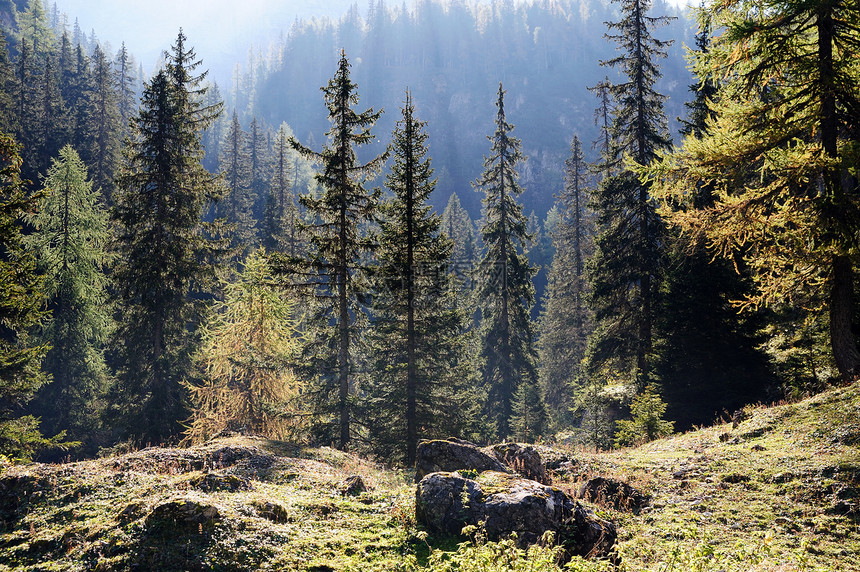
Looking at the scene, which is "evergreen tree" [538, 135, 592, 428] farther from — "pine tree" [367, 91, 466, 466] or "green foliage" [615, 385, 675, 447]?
"green foliage" [615, 385, 675, 447]

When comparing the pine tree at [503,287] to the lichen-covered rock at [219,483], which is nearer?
the lichen-covered rock at [219,483]

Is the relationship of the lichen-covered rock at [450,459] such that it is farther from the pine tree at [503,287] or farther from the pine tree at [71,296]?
the pine tree at [71,296]

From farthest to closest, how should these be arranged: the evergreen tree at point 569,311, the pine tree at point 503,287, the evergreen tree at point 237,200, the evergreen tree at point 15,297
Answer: the evergreen tree at point 237,200 → the evergreen tree at point 569,311 → the pine tree at point 503,287 → the evergreen tree at point 15,297

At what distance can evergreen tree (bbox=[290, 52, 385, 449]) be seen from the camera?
1884cm

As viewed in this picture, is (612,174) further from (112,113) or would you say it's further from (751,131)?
(112,113)

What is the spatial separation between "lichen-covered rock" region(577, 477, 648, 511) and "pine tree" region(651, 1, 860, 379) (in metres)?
5.86

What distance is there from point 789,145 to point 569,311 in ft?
108

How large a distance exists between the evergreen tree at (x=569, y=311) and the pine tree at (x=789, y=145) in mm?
26944

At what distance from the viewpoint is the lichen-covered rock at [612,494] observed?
8609mm

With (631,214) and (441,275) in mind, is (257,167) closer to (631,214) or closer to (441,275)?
(441,275)

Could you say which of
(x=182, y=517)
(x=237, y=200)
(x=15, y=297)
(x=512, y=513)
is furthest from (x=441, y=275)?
(x=237, y=200)

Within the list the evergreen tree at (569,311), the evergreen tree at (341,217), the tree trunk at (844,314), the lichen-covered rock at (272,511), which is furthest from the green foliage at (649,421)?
the evergreen tree at (569,311)

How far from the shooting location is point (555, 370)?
1809 inches

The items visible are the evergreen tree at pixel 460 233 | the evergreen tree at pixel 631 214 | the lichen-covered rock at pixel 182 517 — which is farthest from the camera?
the evergreen tree at pixel 460 233
